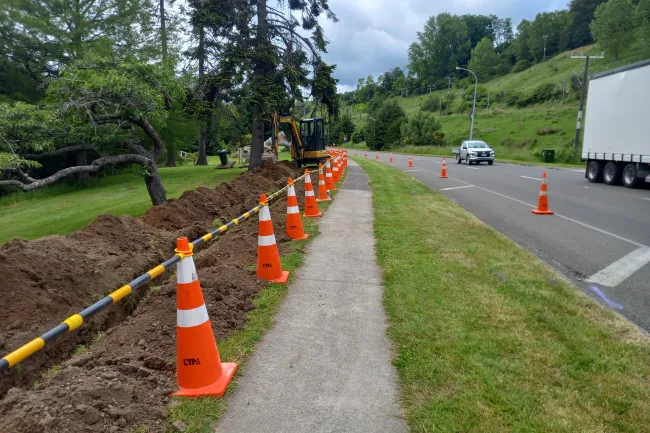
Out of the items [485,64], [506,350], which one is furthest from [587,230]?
[485,64]

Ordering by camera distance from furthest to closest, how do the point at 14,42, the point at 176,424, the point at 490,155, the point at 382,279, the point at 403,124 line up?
the point at 403,124
the point at 490,155
the point at 14,42
the point at 382,279
the point at 176,424

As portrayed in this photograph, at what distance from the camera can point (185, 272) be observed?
3279mm

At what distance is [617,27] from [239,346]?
370 ft

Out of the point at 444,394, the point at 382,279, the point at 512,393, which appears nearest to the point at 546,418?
the point at 512,393

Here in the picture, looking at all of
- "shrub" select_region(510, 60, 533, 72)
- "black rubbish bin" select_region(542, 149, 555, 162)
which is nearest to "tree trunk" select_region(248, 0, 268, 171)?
"black rubbish bin" select_region(542, 149, 555, 162)

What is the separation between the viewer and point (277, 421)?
2.90 metres

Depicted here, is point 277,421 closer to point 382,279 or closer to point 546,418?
point 546,418

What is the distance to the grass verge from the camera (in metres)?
2.85

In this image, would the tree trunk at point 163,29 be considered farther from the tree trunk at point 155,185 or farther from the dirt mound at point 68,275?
the dirt mound at point 68,275

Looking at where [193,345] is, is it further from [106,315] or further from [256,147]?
[256,147]

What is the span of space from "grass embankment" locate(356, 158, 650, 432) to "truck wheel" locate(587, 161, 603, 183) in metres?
14.5

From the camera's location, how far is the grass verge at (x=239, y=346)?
2.85 m

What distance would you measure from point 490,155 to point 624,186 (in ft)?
50.3

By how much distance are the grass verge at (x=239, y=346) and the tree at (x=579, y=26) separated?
471 ft
